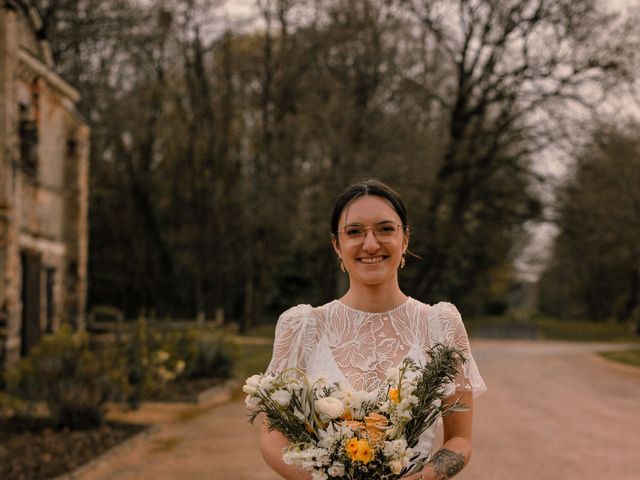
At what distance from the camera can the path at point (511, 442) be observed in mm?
8656

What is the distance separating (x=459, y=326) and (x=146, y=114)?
32.6m

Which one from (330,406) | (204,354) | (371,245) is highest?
(371,245)

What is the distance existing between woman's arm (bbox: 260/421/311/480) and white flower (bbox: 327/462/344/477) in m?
0.23

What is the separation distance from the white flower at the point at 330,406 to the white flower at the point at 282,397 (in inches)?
4.0

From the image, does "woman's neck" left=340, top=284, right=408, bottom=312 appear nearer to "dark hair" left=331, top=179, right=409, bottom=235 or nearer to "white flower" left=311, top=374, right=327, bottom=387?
"dark hair" left=331, top=179, right=409, bottom=235

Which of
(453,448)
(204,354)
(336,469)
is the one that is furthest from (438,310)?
(204,354)

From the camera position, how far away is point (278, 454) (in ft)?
9.53

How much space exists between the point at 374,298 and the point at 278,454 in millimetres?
641

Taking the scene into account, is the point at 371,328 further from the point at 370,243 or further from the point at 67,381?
the point at 67,381

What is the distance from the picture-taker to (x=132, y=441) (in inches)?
391

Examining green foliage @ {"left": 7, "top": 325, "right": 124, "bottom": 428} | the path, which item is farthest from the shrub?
green foliage @ {"left": 7, "top": 325, "right": 124, "bottom": 428}

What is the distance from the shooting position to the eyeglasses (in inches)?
119

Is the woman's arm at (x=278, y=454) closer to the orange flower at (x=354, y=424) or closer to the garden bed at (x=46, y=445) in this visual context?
the orange flower at (x=354, y=424)

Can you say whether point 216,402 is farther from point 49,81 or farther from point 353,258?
point 353,258
